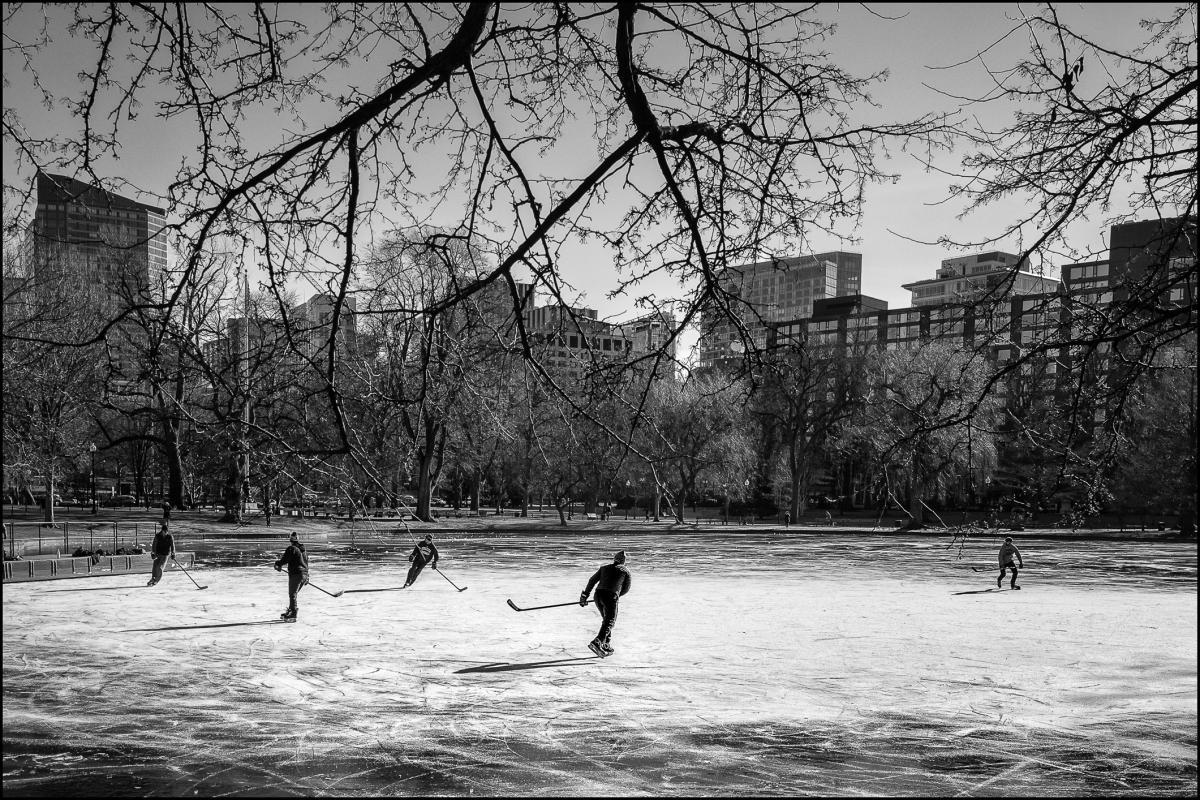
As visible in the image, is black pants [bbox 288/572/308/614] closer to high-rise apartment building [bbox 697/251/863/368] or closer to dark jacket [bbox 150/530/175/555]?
dark jacket [bbox 150/530/175/555]

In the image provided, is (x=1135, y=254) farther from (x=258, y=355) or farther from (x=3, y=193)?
(x=3, y=193)

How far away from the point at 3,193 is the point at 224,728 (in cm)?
638

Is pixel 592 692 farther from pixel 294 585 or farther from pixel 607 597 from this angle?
pixel 294 585

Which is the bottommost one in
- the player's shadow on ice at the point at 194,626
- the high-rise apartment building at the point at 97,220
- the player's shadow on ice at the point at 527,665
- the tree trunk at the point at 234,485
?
the player's shadow on ice at the point at 194,626

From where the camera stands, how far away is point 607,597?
1352cm

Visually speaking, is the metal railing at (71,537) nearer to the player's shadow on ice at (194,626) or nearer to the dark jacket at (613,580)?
the player's shadow on ice at (194,626)

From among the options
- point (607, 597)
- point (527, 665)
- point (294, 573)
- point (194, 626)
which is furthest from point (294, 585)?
point (607, 597)

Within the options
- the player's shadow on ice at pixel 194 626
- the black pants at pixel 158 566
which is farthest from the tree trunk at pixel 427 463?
the player's shadow on ice at pixel 194 626

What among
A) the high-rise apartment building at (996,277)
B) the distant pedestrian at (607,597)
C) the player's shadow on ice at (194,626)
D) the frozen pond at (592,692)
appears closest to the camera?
the high-rise apartment building at (996,277)

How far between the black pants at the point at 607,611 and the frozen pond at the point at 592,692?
0.50m

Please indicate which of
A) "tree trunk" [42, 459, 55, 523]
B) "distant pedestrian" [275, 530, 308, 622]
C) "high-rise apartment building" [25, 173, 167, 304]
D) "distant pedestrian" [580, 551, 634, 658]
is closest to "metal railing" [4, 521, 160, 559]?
"tree trunk" [42, 459, 55, 523]

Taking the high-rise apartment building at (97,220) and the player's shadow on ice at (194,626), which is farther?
the player's shadow on ice at (194,626)

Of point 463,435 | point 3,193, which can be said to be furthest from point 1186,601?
point 463,435

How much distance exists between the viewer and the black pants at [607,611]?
44.1 feet
